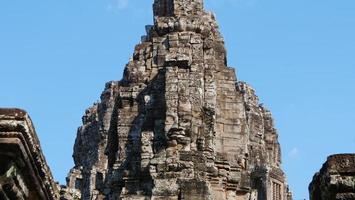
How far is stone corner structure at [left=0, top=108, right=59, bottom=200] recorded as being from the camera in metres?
6.41

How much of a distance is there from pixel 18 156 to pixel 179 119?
68.5 ft

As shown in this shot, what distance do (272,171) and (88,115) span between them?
10311 millimetres

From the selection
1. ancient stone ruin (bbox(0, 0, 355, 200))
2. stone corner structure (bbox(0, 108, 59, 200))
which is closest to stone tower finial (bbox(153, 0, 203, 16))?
ancient stone ruin (bbox(0, 0, 355, 200))

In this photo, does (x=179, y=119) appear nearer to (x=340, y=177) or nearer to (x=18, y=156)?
(x=340, y=177)

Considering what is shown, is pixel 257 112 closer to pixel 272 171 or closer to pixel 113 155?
pixel 272 171

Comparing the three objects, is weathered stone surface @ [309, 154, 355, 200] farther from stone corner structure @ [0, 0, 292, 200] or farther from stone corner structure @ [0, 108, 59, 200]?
stone corner structure @ [0, 0, 292, 200]

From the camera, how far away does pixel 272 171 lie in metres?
43.9

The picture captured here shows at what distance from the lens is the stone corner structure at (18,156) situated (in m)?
6.41

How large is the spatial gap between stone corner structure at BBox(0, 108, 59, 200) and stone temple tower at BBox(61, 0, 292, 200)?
18.0 m

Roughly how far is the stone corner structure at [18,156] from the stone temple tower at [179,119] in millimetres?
18008

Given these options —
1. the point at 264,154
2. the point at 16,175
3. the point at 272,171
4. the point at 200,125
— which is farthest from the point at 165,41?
the point at 16,175

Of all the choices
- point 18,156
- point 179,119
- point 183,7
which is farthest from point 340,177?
point 183,7

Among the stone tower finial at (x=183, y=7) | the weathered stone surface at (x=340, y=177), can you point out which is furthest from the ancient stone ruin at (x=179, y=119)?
→ the weathered stone surface at (x=340, y=177)

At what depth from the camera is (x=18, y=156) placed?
21.6ft
